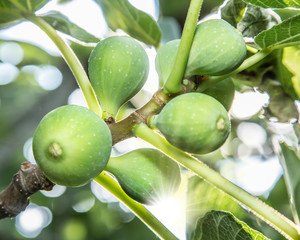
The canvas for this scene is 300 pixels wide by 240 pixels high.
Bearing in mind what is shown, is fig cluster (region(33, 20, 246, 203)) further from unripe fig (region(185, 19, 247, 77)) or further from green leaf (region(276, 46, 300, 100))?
green leaf (region(276, 46, 300, 100))

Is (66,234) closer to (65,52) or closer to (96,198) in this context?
(96,198)

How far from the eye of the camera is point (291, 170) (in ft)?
4.45

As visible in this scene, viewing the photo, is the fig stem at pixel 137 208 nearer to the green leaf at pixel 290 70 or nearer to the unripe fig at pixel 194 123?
the unripe fig at pixel 194 123

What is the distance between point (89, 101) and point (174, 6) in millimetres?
1369

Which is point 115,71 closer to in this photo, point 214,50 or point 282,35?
point 214,50

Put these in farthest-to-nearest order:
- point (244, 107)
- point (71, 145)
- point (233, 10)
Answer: point (244, 107)
point (233, 10)
point (71, 145)

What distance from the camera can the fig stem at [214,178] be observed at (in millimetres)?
940

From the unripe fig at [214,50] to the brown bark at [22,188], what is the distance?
16.0 inches

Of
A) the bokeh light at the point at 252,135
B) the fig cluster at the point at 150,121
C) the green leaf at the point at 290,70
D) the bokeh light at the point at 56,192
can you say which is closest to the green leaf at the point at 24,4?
the fig cluster at the point at 150,121

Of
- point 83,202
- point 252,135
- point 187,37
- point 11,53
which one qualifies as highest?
point 187,37

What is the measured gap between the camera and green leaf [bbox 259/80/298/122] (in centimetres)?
138

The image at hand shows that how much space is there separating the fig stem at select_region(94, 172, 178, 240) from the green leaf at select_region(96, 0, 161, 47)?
60 centimetres

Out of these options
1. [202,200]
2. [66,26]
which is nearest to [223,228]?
[202,200]

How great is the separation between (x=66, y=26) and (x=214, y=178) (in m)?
0.66
